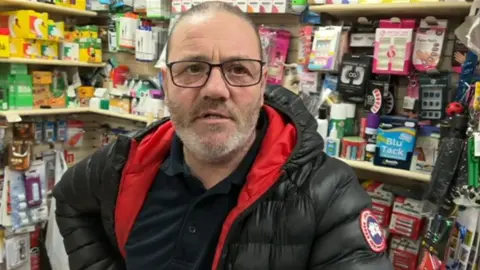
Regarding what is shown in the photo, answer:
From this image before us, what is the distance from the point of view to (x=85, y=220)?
4.34 feet

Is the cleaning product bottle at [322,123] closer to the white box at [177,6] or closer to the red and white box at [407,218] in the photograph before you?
the red and white box at [407,218]

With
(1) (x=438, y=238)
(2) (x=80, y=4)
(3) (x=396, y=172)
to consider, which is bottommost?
(1) (x=438, y=238)

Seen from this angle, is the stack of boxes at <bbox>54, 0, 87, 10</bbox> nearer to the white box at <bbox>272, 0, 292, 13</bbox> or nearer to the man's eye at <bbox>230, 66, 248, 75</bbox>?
the white box at <bbox>272, 0, 292, 13</bbox>

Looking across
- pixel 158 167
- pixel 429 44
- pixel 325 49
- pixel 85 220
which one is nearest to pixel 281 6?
pixel 325 49

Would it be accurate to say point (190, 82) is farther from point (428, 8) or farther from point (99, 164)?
point (428, 8)

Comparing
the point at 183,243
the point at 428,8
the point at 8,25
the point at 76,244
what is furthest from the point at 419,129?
the point at 8,25

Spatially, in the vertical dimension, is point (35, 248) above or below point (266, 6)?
below

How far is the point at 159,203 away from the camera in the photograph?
1.12 meters

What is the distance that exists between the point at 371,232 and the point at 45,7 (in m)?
2.67

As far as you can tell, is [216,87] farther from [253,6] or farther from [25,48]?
[25,48]

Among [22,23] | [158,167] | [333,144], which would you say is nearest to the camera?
[158,167]

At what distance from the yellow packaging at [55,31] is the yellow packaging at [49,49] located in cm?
6

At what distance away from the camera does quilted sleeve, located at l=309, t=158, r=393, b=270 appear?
2.87 ft

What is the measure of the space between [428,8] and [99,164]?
1.40 m
